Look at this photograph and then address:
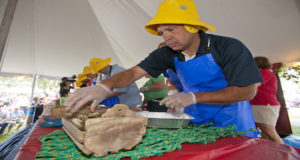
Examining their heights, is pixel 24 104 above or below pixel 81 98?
above

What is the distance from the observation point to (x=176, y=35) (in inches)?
41.8

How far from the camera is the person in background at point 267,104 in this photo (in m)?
2.50

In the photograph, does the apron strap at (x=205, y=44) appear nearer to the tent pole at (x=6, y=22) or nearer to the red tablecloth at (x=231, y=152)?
the red tablecloth at (x=231, y=152)

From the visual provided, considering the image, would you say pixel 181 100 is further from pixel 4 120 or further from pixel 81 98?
pixel 4 120

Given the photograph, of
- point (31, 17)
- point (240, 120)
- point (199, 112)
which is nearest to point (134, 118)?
point (199, 112)

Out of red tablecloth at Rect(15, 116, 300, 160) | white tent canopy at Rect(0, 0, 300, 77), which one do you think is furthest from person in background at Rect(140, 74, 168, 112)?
red tablecloth at Rect(15, 116, 300, 160)

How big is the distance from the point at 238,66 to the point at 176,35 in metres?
0.41

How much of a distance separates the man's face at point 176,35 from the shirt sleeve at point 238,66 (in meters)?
0.25

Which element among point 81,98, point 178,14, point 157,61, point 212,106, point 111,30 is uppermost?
point 111,30

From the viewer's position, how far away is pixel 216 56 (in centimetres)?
106

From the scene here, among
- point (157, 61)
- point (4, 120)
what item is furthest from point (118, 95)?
point (4, 120)

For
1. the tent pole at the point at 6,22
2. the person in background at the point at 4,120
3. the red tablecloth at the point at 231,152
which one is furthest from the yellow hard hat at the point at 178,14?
the person in background at the point at 4,120

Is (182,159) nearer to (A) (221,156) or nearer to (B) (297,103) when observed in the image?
(A) (221,156)

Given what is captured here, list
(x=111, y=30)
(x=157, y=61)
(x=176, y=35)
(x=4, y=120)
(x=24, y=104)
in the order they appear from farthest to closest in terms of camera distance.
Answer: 1. (x=24, y=104)
2. (x=111, y=30)
3. (x=4, y=120)
4. (x=157, y=61)
5. (x=176, y=35)
